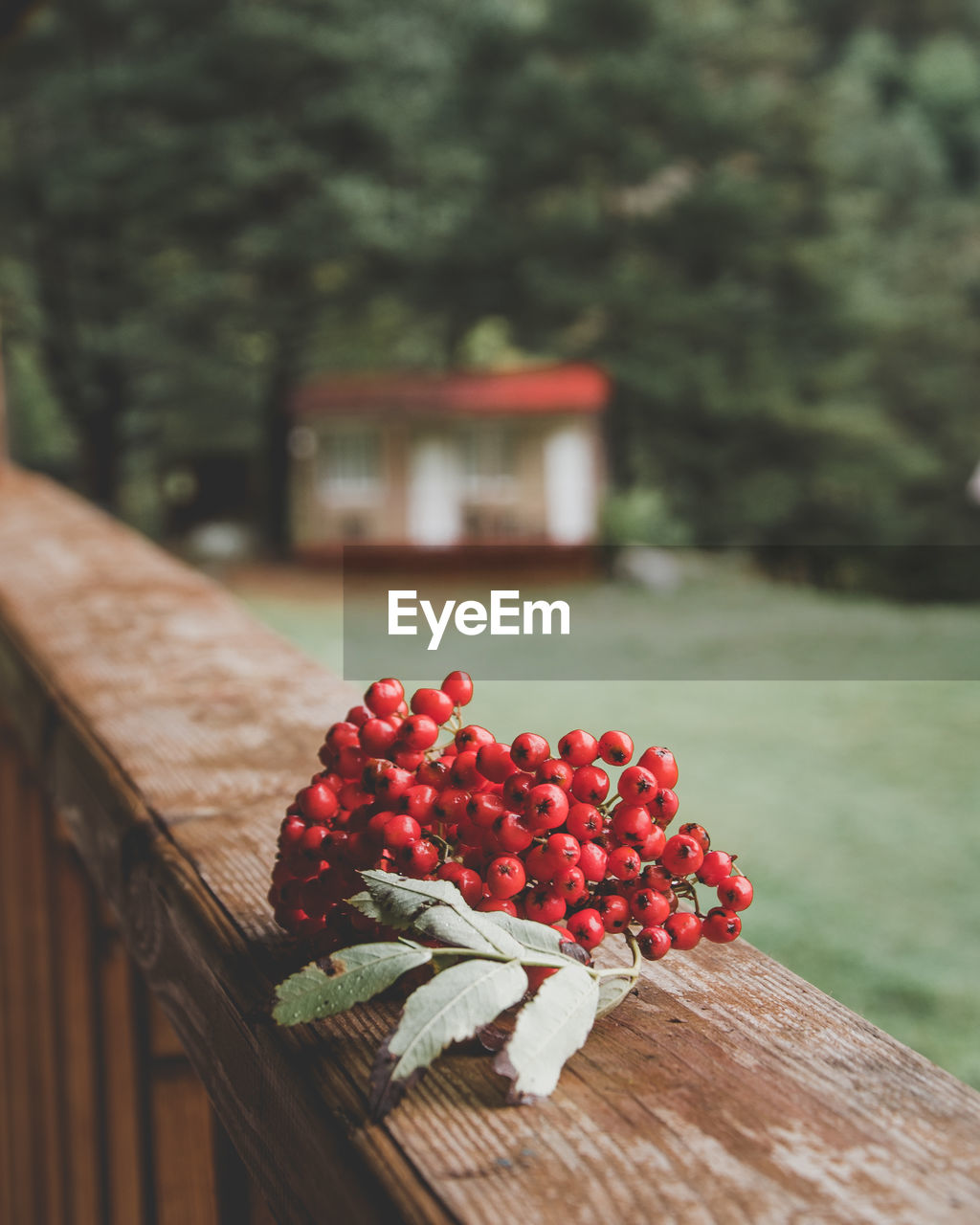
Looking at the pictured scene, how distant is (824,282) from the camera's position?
38.4 ft

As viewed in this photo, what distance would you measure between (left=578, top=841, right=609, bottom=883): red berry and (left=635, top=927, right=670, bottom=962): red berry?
0.03 meters

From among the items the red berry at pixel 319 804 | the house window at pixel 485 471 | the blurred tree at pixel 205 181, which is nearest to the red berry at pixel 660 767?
the red berry at pixel 319 804

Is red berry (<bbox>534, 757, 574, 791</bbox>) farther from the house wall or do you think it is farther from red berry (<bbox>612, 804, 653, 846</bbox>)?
the house wall

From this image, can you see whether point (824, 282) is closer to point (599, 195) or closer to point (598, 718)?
point (599, 195)

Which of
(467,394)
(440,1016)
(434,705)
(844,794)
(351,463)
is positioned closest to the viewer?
(440,1016)

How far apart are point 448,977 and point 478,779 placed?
72mm

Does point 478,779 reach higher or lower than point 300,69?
lower

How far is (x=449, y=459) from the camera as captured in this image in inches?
475

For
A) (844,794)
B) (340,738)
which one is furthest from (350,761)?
(844,794)

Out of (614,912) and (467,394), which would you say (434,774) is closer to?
(614,912)

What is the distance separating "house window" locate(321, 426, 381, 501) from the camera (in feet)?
39.0

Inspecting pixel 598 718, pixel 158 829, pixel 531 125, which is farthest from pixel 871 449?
pixel 158 829

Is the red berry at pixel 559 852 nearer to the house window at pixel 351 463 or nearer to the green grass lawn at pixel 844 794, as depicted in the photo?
the green grass lawn at pixel 844 794

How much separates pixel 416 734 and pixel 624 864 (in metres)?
0.08
